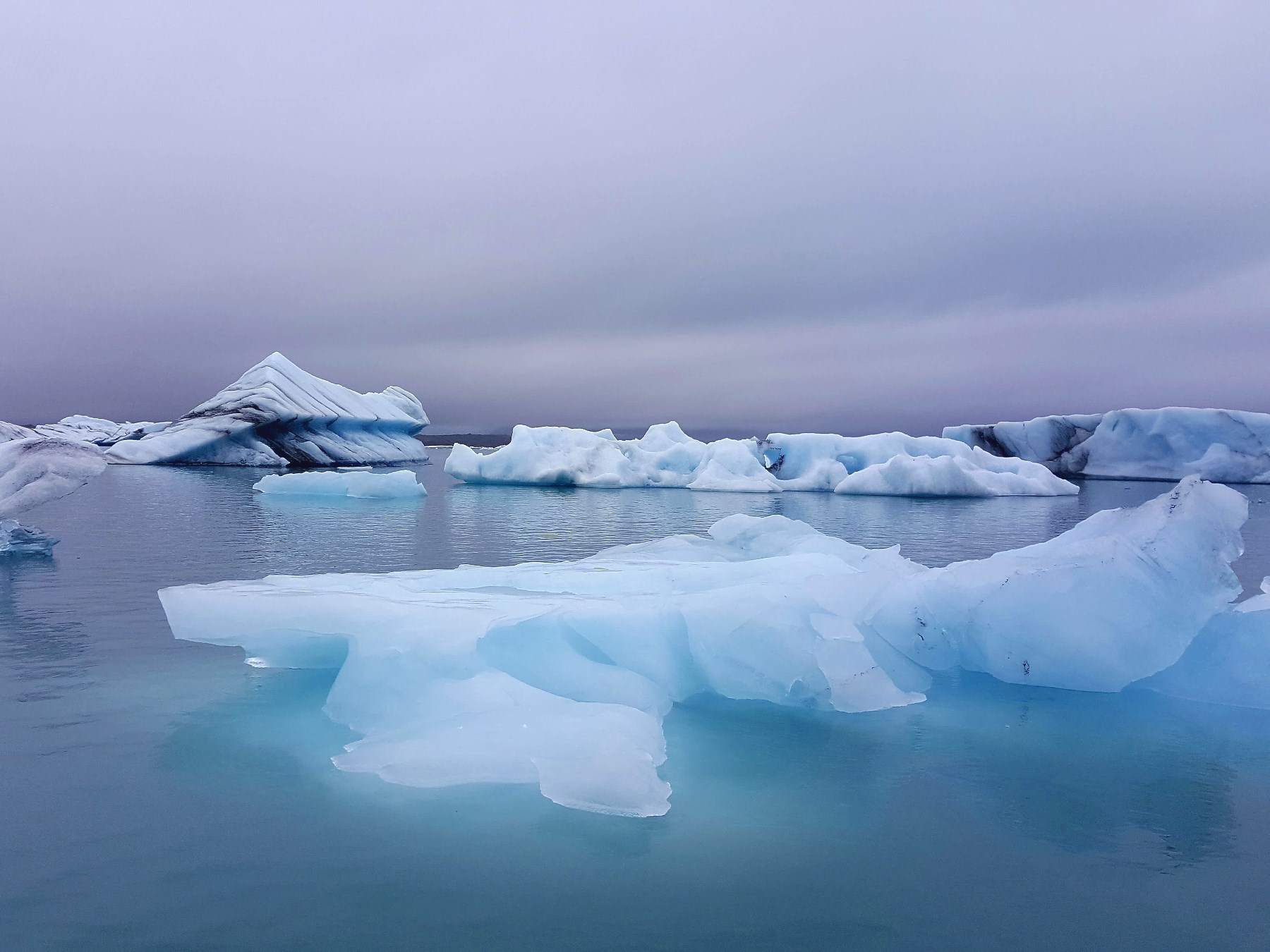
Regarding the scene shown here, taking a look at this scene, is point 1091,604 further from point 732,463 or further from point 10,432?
point 10,432

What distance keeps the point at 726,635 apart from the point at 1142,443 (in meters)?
24.5

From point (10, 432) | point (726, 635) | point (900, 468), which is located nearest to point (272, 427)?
point (10, 432)

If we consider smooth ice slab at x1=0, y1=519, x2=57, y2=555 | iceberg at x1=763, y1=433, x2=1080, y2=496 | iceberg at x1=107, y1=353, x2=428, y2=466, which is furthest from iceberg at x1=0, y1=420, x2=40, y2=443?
iceberg at x1=763, y1=433, x2=1080, y2=496

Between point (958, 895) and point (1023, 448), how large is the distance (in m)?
26.6

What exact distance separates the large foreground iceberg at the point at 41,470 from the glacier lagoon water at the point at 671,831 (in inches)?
156

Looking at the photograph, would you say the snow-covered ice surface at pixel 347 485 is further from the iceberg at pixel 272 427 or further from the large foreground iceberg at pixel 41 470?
the iceberg at pixel 272 427

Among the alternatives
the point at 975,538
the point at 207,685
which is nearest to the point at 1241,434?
the point at 975,538

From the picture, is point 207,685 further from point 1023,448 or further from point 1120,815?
point 1023,448

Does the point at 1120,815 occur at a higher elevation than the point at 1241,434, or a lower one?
lower

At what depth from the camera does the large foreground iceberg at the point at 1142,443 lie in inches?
877

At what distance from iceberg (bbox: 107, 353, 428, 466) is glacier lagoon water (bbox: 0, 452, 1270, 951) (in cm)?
2537

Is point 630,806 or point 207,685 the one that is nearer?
point 630,806

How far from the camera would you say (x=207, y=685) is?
4.06 meters

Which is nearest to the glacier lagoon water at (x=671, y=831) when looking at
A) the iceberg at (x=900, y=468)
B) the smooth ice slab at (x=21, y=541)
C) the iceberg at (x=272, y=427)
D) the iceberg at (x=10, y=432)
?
the smooth ice slab at (x=21, y=541)
